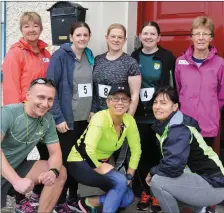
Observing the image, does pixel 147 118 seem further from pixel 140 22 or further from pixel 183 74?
pixel 140 22

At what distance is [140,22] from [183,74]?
1.30m

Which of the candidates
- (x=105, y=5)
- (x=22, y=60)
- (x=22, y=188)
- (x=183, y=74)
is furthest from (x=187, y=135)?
(x=105, y=5)

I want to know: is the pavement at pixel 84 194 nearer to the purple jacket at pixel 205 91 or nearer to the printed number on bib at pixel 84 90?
the purple jacket at pixel 205 91

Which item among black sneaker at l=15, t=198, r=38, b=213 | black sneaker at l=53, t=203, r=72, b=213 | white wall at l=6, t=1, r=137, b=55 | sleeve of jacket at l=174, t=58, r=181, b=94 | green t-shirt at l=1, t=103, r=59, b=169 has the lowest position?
black sneaker at l=53, t=203, r=72, b=213

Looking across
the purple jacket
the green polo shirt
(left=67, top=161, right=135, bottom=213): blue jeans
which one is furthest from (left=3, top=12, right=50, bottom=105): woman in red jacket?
the purple jacket

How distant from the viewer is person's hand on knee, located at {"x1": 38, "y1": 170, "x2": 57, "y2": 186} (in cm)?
321

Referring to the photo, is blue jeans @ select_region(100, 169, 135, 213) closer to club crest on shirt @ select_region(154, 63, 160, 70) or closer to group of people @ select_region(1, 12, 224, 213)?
group of people @ select_region(1, 12, 224, 213)

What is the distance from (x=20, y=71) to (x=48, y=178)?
1003mm

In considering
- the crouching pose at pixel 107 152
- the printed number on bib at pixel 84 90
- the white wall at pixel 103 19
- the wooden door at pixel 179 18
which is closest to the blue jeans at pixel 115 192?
the crouching pose at pixel 107 152

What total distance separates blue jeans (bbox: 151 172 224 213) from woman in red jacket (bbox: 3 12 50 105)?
140 centimetres

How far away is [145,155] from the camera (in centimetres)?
412

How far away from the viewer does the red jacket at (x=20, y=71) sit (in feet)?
11.7

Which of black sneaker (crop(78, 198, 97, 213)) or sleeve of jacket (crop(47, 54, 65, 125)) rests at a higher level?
sleeve of jacket (crop(47, 54, 65, 125))

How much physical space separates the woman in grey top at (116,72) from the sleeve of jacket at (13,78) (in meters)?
0.68
